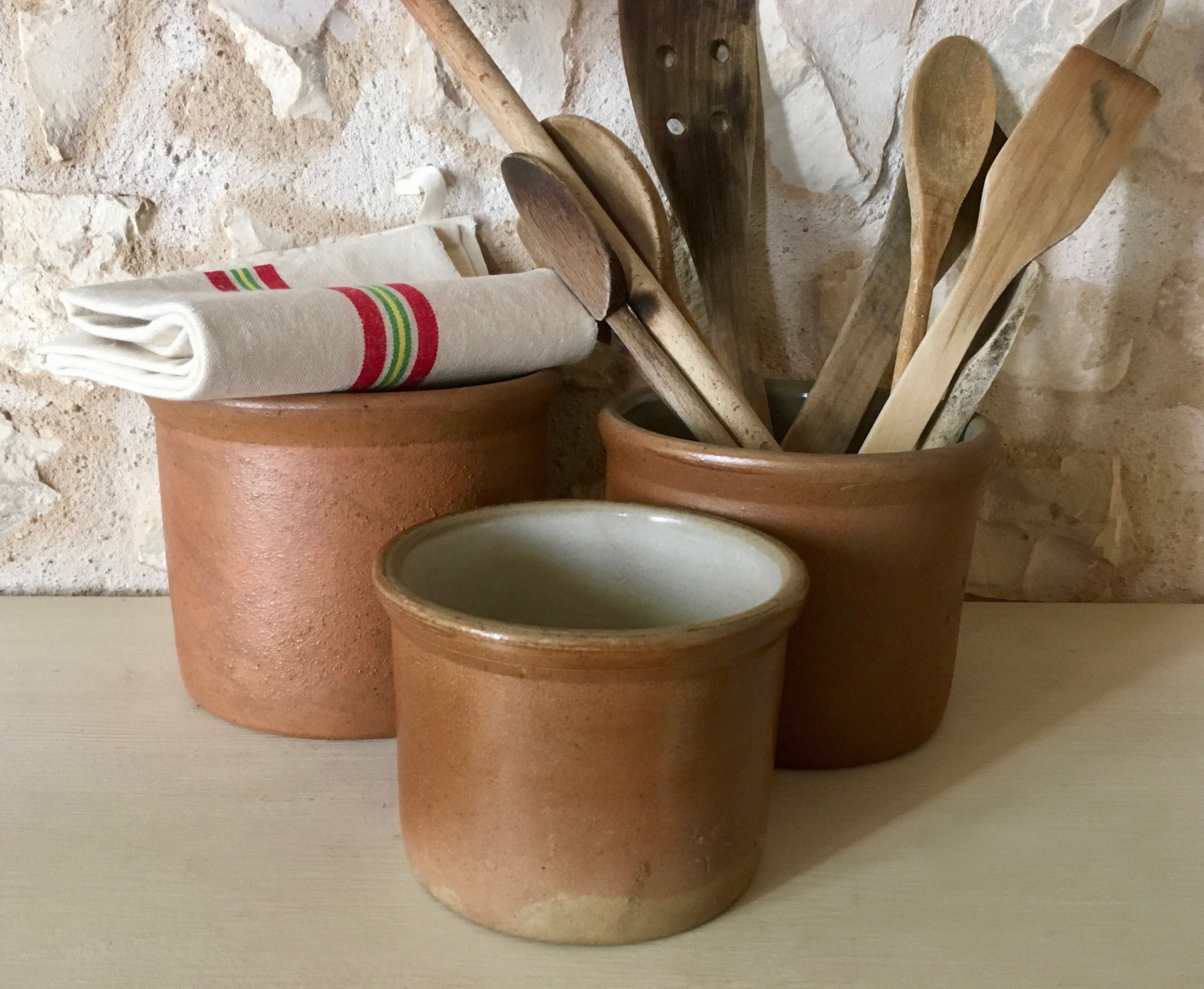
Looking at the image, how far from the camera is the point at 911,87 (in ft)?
2.06

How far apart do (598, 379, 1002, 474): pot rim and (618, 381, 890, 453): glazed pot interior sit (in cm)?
7

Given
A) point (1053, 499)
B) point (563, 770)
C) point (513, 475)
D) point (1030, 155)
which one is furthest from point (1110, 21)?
point (563, 770)

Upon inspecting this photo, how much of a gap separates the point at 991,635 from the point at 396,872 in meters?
0.46

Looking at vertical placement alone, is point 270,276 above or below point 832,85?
below

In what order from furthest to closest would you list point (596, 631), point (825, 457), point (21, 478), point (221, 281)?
point (21, 478) → point (221, 281) → point (825, 457) → point (596, 631)

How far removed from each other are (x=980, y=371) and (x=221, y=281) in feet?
1.40

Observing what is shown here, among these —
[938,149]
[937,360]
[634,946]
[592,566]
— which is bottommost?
[634,946]

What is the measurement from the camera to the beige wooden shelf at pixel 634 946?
439 mm

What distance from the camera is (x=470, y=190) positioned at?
2.40 ft

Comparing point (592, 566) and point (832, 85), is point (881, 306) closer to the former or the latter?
point (832, 85)

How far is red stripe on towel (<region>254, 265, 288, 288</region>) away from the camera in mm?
649

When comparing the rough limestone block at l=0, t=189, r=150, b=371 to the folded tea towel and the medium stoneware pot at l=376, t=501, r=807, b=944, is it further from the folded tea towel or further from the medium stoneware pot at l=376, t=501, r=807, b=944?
the medium stoneware pot at l=376, t=501, r=807, b=944

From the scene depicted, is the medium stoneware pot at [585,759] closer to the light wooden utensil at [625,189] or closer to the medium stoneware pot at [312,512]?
the medium stoneware pot at [312,512]

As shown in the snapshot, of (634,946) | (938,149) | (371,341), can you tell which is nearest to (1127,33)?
(938,149)
